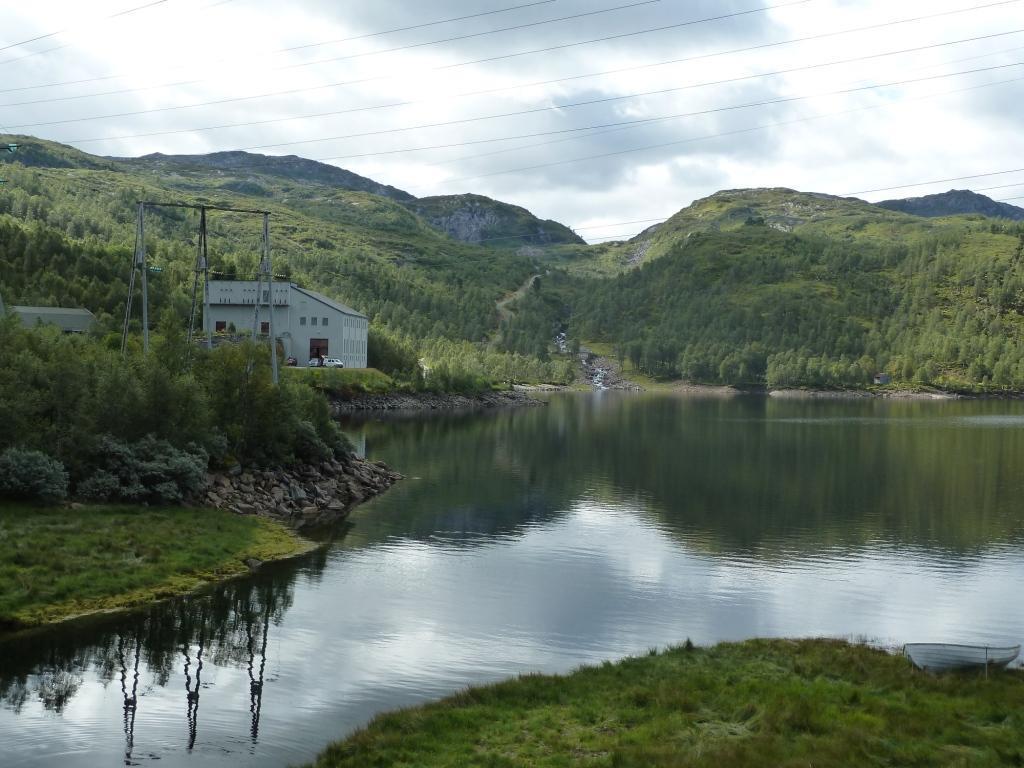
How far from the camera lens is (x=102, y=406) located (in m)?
44.2

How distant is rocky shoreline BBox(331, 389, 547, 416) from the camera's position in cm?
12875

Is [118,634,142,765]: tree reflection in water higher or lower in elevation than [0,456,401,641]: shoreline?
lower

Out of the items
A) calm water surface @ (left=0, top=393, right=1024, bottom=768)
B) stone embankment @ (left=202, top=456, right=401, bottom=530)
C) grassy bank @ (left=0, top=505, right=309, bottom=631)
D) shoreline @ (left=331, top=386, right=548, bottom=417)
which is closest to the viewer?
calm water surface @ (left=0, top=393, right=1024, bottom=768)

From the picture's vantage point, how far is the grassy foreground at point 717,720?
17.8 m

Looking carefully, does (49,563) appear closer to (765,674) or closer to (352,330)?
(765,674)

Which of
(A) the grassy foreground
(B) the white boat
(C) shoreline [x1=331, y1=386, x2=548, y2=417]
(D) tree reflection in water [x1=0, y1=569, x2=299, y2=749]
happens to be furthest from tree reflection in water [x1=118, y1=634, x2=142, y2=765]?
(C) shoreline [x1=331, y1=386, x2=548, y2=417]

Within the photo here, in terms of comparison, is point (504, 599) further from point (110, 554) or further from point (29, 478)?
point (29, 478)

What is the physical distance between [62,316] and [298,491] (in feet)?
231

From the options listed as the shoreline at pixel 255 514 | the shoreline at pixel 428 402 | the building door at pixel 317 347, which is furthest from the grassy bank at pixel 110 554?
the building door at pixel 317 347

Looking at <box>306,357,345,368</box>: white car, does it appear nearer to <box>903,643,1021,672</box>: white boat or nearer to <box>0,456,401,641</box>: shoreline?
<box>0,456,401,641</box>: shoreline

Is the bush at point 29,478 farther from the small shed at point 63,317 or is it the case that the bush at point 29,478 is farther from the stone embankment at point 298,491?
the small shed at point 63,317

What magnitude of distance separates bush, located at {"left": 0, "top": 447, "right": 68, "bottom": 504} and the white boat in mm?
33646

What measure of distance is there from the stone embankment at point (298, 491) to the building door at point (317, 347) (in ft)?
241

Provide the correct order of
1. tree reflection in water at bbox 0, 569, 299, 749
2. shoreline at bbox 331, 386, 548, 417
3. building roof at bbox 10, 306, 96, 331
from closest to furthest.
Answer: tree reflection in water at bbox 0, 569, 299, 749 < building roof at bbox 10, 306, 96, 331 < shoreline at bbox 331, 386, 548, 417
